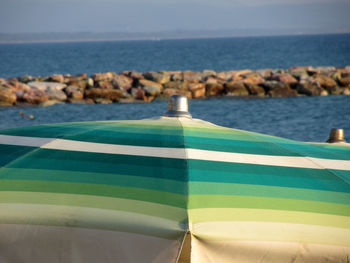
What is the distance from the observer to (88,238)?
234 cm

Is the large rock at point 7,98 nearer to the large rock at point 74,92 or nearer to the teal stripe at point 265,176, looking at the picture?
the large rock at point 74,92

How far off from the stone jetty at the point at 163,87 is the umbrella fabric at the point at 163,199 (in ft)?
A: 71.6

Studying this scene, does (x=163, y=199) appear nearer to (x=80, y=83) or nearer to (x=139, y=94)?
(x=139, y=94)

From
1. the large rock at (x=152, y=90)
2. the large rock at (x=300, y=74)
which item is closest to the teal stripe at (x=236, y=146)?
the large rock at (x=152, y=90)

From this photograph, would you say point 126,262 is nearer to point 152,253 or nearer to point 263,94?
point 152,253

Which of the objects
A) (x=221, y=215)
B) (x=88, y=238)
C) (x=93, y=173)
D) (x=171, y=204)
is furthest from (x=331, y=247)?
(x=93, y=173)

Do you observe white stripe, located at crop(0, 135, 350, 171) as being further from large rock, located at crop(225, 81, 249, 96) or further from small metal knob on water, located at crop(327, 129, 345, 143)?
large rock, located at crop(225, 81, 249, 96)

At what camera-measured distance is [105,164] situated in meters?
2.98

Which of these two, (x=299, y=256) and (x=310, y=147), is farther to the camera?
(x=310, y=147)

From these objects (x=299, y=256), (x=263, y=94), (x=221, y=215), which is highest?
(x=221, y=215)

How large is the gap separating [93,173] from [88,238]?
0.57 meters

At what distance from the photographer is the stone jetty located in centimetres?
2544

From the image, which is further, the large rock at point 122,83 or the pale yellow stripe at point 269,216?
the large rock at point 122,83

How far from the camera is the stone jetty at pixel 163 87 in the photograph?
25.4 metres
